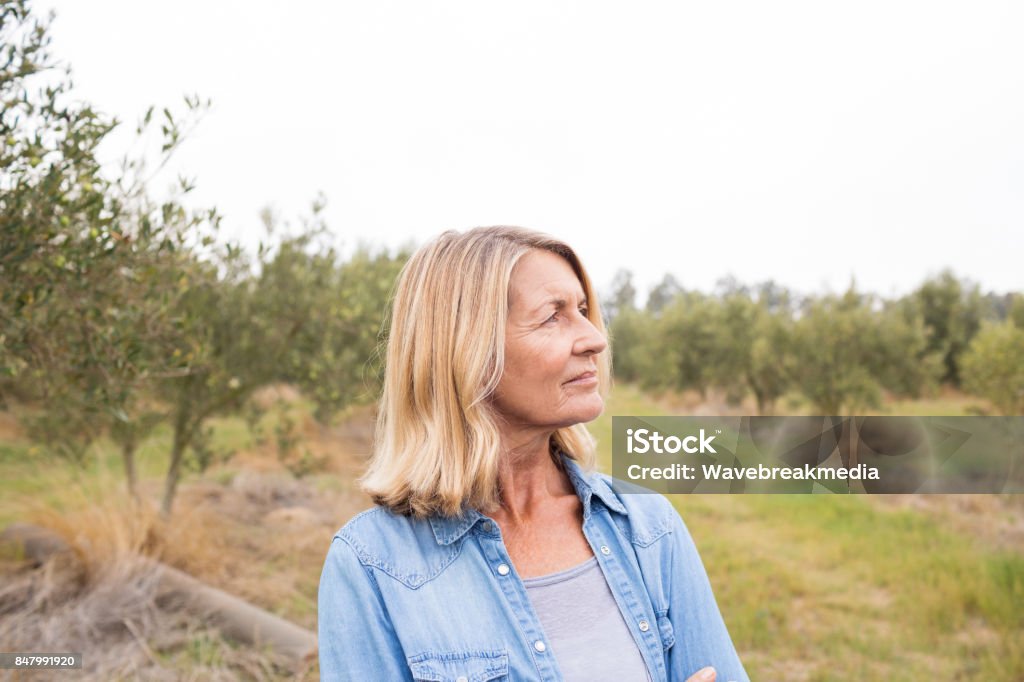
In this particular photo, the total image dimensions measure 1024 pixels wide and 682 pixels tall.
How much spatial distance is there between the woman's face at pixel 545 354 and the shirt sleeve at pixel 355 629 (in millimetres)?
572

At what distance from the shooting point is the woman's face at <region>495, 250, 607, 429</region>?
210 cm

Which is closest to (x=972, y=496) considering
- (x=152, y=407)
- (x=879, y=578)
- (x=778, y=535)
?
(x=778, y=535)

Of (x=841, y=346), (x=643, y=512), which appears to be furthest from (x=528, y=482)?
(x=841, y=346)

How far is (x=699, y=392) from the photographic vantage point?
88.2 ft

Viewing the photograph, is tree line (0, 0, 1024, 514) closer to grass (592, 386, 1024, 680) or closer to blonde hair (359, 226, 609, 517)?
blonde hair (359, 226, 609, 517)

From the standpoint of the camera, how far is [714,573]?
896cm

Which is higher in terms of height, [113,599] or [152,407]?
[152,407]

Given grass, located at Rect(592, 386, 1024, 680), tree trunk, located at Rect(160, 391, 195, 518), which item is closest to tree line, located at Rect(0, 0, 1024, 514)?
tree trunk, located at Rect(160, 391, 195, 518)

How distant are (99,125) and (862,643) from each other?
7.03 m

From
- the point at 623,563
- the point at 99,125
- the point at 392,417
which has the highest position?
the point at 99,125

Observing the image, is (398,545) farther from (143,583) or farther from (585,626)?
(143,583)

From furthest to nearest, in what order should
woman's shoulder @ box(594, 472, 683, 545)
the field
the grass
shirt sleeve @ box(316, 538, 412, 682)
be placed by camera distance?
the grass < the field < woman's shoulder @ box(594, 472, 683, 545) < shirt sleeve @ box(316, 538, 412, 682)

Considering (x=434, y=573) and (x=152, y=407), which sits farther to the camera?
(x=152, y=407)

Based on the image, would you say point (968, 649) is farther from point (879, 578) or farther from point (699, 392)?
point (699, 392)
